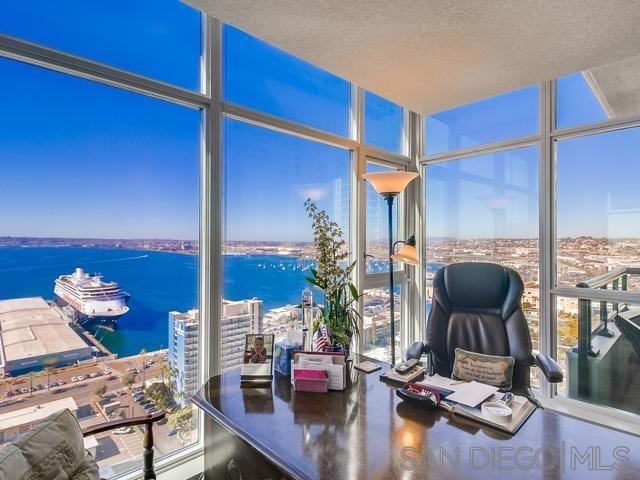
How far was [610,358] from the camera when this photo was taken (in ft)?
8.48

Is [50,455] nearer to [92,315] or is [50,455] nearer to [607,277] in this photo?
[92,315]

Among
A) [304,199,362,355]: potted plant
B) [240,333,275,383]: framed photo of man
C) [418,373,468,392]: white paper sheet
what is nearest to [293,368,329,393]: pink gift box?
[240,333,275,383]: framed photo of man

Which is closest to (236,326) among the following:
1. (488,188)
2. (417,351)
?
(417,351)

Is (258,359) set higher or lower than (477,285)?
lower

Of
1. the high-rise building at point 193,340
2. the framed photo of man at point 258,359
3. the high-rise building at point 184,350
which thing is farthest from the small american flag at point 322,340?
the high-rise building at point 184,350

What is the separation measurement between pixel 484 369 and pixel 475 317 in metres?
0.34

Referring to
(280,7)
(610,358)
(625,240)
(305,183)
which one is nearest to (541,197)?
(625,240)

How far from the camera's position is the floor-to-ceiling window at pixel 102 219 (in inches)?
60.4

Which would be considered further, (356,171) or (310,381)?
(356,171)

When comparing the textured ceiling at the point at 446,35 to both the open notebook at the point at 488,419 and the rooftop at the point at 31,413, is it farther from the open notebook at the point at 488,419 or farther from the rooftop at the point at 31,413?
the rooftop at the point at 31,413

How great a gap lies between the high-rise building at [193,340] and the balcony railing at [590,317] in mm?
2507

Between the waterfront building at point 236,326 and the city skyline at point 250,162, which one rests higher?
the city skyline at point 250,162

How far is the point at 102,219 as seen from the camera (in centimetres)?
176

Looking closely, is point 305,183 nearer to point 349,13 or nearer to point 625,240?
point 349,13
